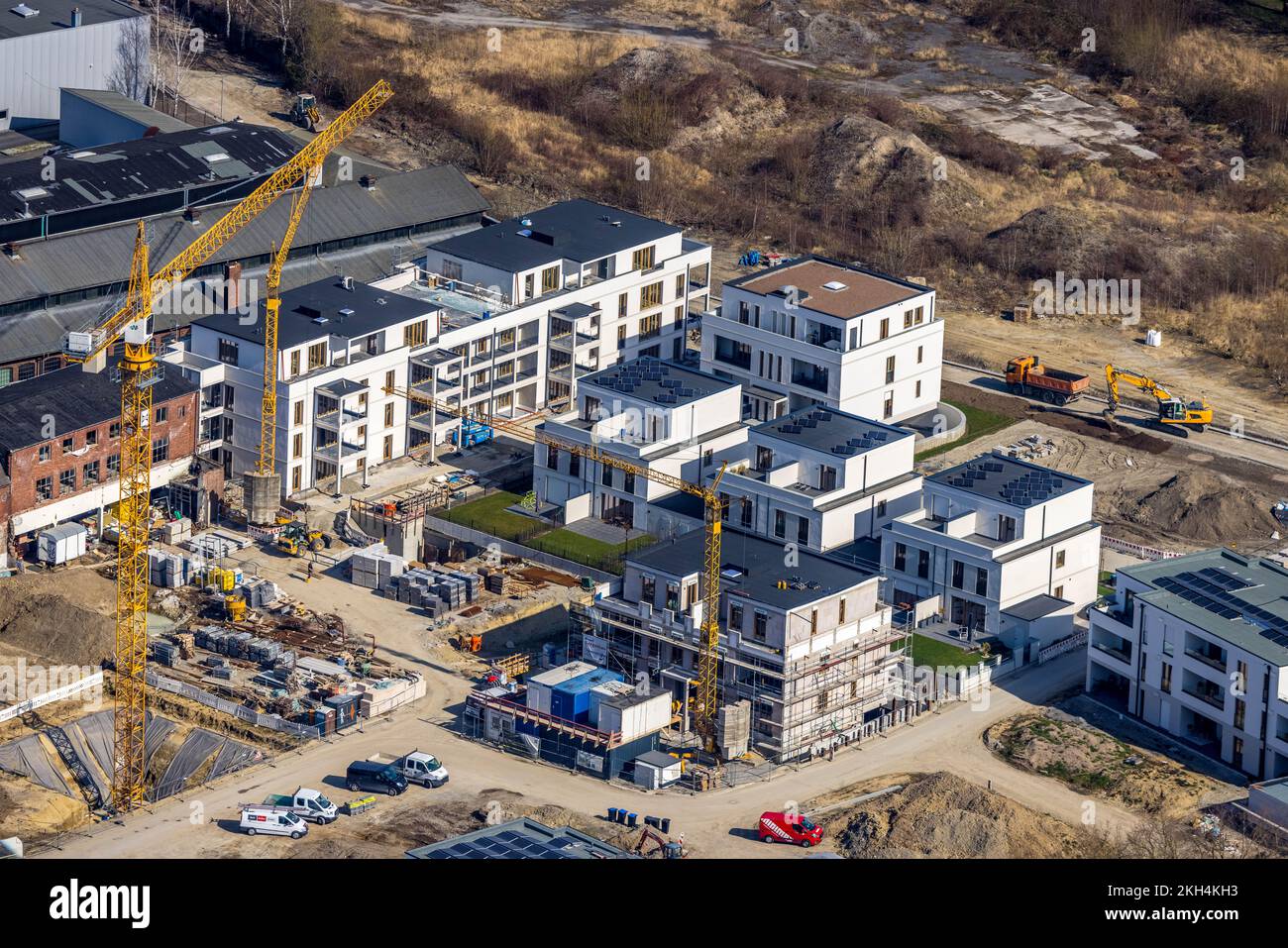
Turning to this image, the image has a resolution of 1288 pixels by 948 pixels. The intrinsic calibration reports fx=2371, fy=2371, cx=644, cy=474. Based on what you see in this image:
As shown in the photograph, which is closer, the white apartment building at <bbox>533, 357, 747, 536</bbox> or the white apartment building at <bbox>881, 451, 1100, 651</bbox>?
the white apartment building at <bbox>881, 451, 1100, 651</bbox>

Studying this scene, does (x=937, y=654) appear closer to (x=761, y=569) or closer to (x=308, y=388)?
(x=761, y=569)

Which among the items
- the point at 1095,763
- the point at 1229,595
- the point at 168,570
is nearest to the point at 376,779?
the point at 168,570

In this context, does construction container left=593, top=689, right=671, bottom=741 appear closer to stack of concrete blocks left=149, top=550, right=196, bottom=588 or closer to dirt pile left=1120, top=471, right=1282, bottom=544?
stack of concrete blocks left=149, top=550, right=196, bottom=588

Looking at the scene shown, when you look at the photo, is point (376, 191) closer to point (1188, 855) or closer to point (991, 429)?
point (991, 429)

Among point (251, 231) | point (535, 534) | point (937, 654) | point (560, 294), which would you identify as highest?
point (251, 231)

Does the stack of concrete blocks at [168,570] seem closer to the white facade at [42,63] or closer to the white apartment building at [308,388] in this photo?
the white apartment building at [308,388]

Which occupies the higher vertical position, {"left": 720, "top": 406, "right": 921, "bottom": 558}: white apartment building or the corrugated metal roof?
the corrugated metal roof

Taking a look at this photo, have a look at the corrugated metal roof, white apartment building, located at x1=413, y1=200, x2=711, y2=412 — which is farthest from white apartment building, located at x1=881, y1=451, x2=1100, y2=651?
the corrugated metal roof
